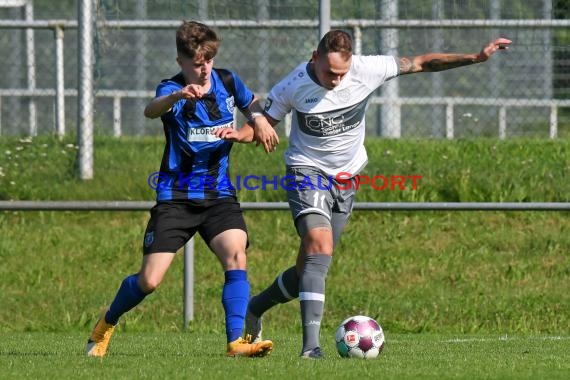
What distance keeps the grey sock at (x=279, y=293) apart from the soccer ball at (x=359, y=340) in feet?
2.92

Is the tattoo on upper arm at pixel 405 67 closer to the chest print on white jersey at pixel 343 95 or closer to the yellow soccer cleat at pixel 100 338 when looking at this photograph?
the chest print on white jersey at pixel 343 95

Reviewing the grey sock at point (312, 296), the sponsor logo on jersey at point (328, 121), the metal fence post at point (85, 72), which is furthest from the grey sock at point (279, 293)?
the metal fence post at point (85, 72)

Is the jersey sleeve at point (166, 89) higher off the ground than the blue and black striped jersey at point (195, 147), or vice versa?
the jersey sleeve at point (166, 89)

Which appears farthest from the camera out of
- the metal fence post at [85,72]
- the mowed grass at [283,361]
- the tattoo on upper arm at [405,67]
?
the metal fence post at [85,72]

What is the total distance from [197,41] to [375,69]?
53.4 inches

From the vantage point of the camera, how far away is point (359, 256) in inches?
481

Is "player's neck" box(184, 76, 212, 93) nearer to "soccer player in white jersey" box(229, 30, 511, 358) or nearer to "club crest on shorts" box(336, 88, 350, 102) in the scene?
"soccer player in white jersey" box(229, 30, 511, 358)

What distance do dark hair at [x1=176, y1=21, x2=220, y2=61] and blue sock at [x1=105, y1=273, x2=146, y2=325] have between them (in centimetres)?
135

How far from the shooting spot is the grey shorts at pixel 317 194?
301 inches

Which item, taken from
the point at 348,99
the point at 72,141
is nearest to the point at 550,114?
the point at 72,141

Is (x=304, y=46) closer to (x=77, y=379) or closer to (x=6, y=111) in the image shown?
(x=6, y=111)

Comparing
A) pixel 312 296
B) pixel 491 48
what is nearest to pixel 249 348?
pixel 312 296

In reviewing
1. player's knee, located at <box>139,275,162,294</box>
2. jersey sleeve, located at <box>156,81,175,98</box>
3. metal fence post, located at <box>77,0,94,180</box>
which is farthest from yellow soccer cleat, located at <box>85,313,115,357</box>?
metal fence post, located at <box>77,0,94,180</box>

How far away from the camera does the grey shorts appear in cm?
764
